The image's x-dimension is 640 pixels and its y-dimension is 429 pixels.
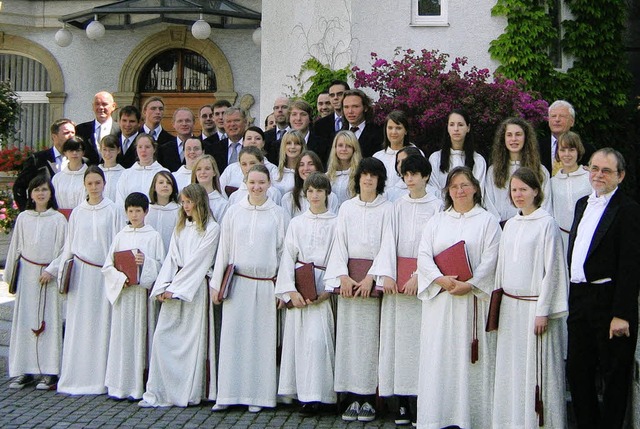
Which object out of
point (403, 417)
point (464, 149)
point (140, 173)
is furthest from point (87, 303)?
point (464, 149)

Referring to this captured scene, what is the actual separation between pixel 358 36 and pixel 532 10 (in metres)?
2.63

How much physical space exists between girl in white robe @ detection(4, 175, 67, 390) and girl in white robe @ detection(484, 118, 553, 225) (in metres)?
4.25

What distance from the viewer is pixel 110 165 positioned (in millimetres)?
10125

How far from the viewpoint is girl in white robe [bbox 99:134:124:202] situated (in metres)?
9.99

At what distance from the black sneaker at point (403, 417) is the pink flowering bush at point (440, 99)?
4307 mm

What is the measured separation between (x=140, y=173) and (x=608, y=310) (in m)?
4.99

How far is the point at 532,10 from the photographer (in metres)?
14.4

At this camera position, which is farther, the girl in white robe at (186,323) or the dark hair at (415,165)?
the girl in white robe at (186,323)

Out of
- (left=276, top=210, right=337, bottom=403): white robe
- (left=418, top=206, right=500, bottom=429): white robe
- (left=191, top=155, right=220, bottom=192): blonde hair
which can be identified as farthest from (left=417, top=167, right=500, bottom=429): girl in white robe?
(left=191, top=155, right=220, bottom=192): blonde hair

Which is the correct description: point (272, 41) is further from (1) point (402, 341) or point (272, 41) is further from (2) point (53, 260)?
(1) point (402, 341)

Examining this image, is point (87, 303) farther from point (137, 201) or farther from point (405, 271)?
point (405, 271)

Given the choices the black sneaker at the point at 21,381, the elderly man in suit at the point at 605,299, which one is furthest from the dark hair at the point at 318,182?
the black sneaker at the point at 21,381

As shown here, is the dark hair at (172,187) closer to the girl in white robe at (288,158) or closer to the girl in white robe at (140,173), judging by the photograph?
the girl in white robe at (140,173)

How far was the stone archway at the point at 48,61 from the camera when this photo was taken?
2003 centimetres
